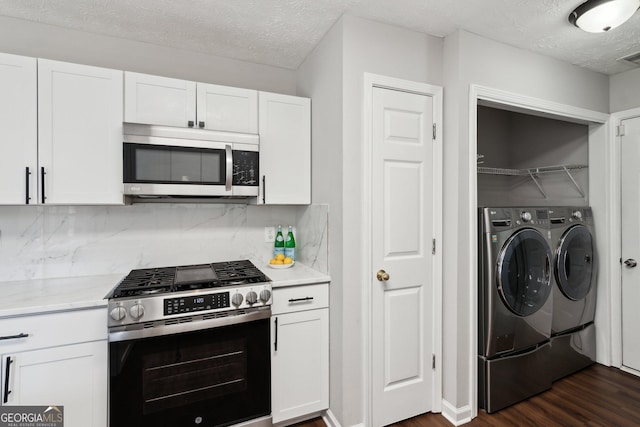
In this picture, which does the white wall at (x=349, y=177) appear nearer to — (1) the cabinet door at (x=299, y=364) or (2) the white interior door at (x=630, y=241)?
(1) the cabinet door at (x=299, y=364)

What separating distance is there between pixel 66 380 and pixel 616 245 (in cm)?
403

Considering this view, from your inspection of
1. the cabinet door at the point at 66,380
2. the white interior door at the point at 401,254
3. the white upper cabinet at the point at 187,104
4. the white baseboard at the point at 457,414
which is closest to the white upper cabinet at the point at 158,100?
the white upper cabinet at the point at 187,104

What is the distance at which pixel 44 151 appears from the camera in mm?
1782

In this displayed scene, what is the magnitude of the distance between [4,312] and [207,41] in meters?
1.96

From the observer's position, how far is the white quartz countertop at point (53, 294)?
152 cm

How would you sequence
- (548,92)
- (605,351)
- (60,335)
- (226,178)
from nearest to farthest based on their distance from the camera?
(60,335)
(226,178)
(548,92)
(605,351)

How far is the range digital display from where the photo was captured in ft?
5.58

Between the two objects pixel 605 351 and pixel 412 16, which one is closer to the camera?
pixel 412 16

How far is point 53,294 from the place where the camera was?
1.71 metres

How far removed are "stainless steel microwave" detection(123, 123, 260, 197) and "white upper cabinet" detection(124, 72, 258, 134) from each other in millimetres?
159

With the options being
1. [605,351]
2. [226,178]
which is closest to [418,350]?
[226,178]

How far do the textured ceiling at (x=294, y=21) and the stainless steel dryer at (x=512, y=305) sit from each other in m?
1.18

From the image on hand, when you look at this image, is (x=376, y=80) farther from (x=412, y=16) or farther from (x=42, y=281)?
(x=42, y=281)

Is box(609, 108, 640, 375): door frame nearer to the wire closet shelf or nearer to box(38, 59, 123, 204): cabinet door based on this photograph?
the wire closet shelf
